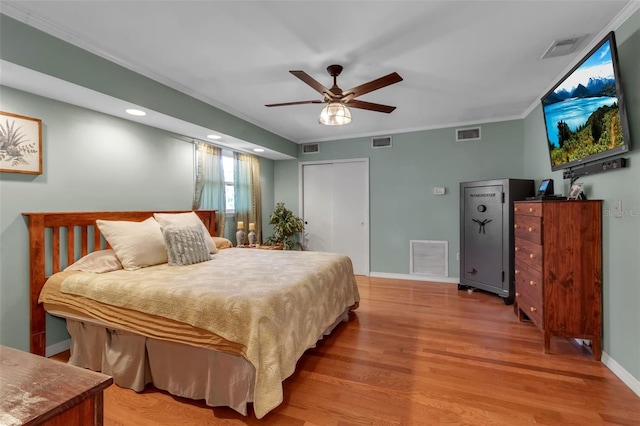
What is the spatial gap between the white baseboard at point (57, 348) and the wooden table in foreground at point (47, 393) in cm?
232

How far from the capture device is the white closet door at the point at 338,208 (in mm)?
5133

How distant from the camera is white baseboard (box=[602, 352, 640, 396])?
188cm

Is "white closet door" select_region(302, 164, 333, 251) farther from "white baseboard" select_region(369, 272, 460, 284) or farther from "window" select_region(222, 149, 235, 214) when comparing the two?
"window" select_region(222, 149, 235, 214)

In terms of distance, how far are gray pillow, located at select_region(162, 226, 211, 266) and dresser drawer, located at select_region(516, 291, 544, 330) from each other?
3027mm

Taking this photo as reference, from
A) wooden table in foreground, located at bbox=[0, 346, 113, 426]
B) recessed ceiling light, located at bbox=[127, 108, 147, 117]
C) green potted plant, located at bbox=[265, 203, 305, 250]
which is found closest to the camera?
wooden table in foreground, located at bbox=[0, 346, 113, 426]

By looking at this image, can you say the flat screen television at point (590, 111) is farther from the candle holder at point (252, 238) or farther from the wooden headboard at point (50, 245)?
the wooden headboard at point (50, 245)

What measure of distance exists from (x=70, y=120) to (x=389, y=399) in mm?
3410

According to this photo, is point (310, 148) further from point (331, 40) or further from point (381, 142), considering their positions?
point (331, 40)

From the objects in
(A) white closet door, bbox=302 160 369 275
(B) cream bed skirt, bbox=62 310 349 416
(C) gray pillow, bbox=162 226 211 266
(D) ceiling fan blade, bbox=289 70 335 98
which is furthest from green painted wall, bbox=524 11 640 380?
(C) gray pillow, bbox=162 226 211 266

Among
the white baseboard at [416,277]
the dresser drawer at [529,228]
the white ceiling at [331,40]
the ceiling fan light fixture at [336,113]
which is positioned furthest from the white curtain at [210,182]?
the dresser drawer at [529,228]

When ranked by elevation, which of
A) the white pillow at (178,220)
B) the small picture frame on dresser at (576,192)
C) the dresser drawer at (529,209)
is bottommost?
the white pillow at (178,220)

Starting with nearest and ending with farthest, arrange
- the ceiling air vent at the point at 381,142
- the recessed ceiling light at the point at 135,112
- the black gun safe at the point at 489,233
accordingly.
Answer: the recessed ceiling light at the point at 135,112 → the black gun safe at the point at 489,233 → the ceiling air vent at the point at 381,142

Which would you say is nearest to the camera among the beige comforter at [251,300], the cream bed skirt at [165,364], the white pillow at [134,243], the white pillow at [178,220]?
the beige comforter at [251,300]

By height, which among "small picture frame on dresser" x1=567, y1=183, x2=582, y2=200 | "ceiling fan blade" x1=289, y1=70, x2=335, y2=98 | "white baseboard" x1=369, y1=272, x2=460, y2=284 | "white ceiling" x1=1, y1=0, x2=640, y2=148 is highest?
"white ceiling" x1=1, y1=0, x2=640, y2=148
